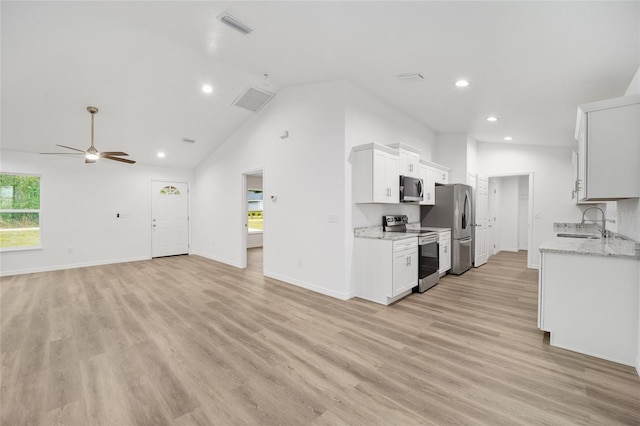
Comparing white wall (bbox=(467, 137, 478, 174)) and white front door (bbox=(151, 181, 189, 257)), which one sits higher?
white wall (bbox=(467, 137, 478, 174))

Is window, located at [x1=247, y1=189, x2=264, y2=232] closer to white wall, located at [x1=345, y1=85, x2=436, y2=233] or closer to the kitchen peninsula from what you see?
white wall, located at [x1=345, y1=85, x2=436, y2=233]

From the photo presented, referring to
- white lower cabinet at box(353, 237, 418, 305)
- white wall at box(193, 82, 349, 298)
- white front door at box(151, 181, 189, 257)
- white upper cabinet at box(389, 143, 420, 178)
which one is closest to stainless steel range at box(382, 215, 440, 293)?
white lower cabinet at box(353, 237, 418, 305)

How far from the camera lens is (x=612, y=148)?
234 centimetres

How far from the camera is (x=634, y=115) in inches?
89.4

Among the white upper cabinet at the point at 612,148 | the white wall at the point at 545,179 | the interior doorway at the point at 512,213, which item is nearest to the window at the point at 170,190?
the white upper cabinet at the point at 612,148

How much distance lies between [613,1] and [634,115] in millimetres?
962

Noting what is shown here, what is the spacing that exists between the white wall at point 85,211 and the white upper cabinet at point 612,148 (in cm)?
860

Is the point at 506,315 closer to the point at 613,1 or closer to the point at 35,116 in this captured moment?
the point at 613,1

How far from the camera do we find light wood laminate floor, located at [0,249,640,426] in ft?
5.75

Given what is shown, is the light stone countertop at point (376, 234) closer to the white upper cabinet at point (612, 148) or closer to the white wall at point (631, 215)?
the white upper cabinet at point (612, 148)

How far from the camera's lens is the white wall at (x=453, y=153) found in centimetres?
610

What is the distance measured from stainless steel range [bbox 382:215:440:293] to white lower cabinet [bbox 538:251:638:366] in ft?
5.47

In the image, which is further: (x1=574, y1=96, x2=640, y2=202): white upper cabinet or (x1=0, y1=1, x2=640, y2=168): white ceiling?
(x1=0, y1=1, x2=640, y2=168): white ceiling

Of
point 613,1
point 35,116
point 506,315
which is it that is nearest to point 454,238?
point 506,315
